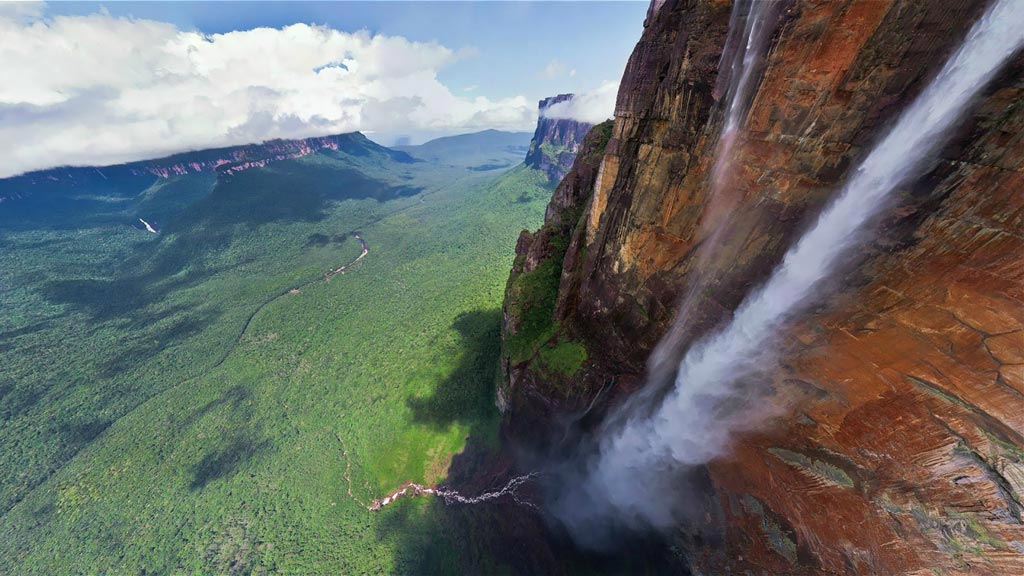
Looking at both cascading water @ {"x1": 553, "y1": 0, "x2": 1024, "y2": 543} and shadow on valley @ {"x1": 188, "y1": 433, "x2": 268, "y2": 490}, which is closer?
cascading water @ {"x1": 553, "y1": 0, "x2": 1024, "y2": 543}

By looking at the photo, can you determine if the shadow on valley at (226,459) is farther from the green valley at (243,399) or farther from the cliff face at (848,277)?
the cliff face at (848,277)

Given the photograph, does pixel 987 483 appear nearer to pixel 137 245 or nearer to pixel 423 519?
pixel 423 519

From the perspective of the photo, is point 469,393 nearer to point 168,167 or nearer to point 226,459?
point 226,459

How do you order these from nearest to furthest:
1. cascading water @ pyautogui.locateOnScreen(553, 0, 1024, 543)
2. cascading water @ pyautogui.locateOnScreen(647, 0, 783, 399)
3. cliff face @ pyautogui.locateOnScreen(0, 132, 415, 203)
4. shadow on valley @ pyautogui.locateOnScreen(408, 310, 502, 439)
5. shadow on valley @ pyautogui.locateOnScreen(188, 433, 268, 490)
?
cascading water @ pyautogui.locateOnScreen(553, 0, 1024, 543)
cascading water @ pyautogui.locateOnScreen(647, 0, 783, 399)
shadow on valley @ pyautogui.locateOnScreen(188, 433, 268, 490)
shadow on valley @ pyautogui.locateOnScreen(408, 310, 502, 439)
cliff face @ pyautogui.locateOnScreen(0, 132, 415, 203)

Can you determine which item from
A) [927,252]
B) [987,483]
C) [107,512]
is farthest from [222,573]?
[927,252]

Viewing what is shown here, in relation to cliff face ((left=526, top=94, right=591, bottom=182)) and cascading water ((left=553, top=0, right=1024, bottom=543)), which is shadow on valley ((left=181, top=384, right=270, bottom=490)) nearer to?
cascading water ((left=553, top=0, right=1024, bottom=543))

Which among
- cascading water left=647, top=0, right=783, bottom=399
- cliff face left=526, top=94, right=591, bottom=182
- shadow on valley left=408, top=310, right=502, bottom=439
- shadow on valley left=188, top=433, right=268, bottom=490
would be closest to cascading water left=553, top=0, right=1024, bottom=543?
cascading water left=647, top=0, right=783, bottom=399

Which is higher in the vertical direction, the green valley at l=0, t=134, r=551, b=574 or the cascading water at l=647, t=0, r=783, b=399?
the cascading water at l=647, t=0, r=783, b=399
